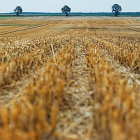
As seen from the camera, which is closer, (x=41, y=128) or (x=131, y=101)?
(x=41, y=128)

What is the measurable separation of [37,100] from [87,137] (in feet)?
2.09

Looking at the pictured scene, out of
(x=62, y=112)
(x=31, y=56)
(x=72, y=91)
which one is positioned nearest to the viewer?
(x=62, y=112)

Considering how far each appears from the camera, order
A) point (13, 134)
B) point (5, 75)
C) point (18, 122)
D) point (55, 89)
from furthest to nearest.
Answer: point (5, 75), point (55, 89), point (18, 122), point (13, 134)

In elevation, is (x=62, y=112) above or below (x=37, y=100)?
below

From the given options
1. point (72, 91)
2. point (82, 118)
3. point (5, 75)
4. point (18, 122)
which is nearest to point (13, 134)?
point (18, 122)

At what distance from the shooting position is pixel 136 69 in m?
4.43

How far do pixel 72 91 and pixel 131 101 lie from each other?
3.81 feet

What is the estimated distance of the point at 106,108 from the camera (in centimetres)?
198

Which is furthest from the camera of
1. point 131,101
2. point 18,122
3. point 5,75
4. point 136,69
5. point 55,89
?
point 136,69

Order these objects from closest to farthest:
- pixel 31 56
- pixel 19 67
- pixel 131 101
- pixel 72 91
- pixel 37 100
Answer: pixel 131 101
pixel 37 100
pixel 72 91
pixel 19 67
pixel 31 56

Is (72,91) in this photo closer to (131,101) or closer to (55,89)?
(55,89)

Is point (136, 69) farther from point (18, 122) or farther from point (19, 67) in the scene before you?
point (18, 122)

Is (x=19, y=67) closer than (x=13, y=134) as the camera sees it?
No

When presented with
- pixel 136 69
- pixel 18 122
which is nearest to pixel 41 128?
pixel 18 122
